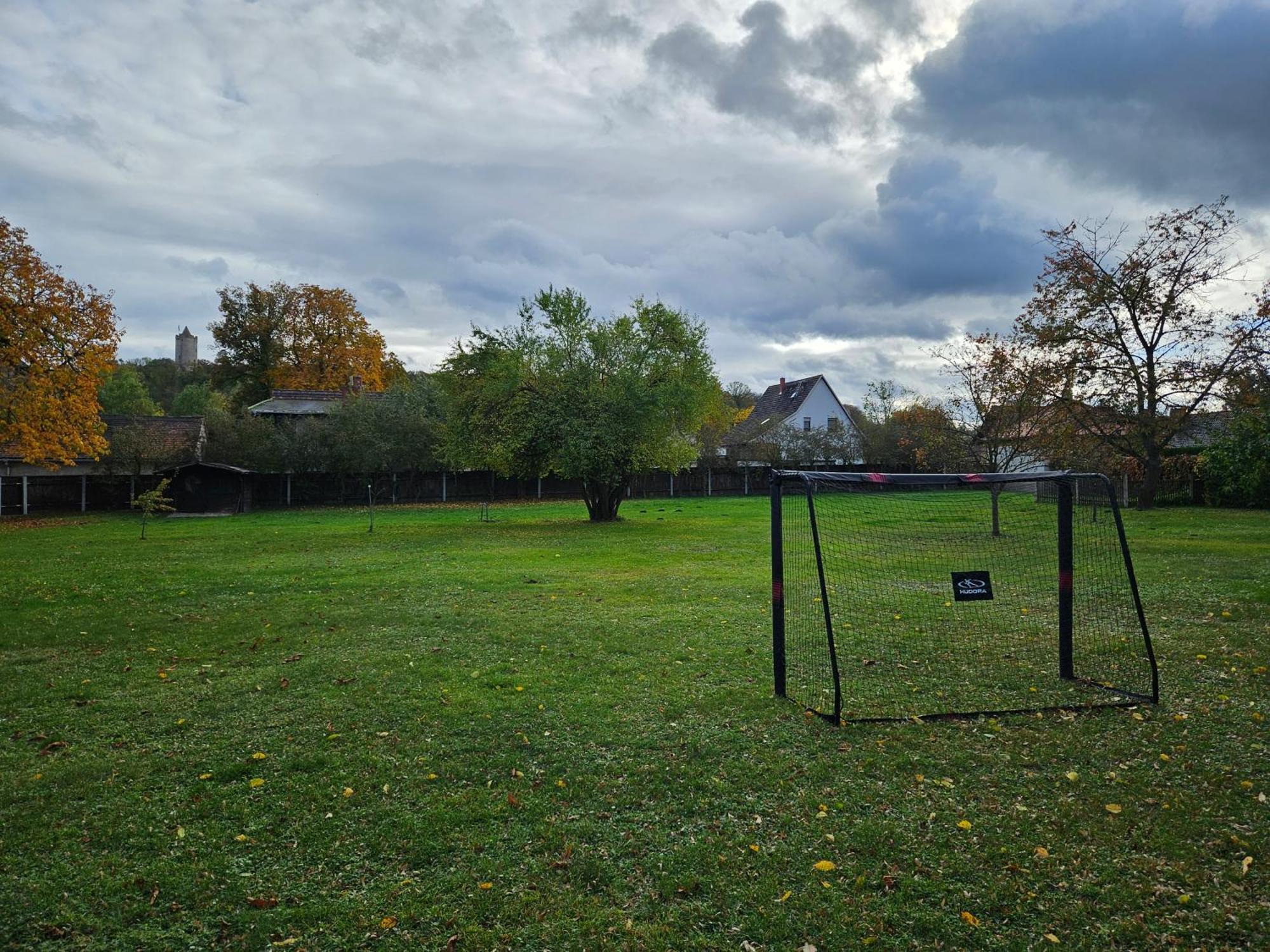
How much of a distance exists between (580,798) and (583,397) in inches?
719

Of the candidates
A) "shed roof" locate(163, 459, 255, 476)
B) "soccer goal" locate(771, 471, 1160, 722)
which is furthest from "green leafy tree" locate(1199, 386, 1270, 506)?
"shed roof" locate(163, 459, 255, 476)

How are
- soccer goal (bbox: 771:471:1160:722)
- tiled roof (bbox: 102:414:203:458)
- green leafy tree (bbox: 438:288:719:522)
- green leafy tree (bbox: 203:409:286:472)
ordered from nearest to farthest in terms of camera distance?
soccer goal (bbox: 771:471:1160:722), green leafy tree (bbox: 438:288:719:522), tiled roof (bbox: 102:414:203:458), green leafy tree (bbox: 203:409:286:472)

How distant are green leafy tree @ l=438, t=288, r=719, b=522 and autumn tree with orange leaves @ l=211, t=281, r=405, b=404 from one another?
27.8 meters

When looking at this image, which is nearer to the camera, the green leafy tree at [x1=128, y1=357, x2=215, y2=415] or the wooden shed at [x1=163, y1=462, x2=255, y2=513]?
the wooden shed at [x1=163, y1=462, x2=255, y2=513]

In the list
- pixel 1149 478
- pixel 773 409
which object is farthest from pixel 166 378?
pixel 1149 478

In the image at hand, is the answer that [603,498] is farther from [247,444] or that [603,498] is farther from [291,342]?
[291,342]

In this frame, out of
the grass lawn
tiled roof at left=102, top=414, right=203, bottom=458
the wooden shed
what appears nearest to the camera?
the grass lawn

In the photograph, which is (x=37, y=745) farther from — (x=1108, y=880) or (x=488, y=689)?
(x=1108, y=880)

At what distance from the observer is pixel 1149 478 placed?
23969 millimetres

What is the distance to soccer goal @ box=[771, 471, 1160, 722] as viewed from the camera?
579 centimetres

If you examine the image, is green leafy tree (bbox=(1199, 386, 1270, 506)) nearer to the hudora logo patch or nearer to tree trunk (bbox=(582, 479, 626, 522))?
tree trunk (bbox=(582, 479, 626, 522))

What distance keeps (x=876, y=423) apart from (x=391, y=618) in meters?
40.8

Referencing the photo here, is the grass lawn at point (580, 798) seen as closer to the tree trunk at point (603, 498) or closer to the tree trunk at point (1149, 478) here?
the tree trunk at point (603, 498)

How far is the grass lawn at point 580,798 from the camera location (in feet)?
10.3
